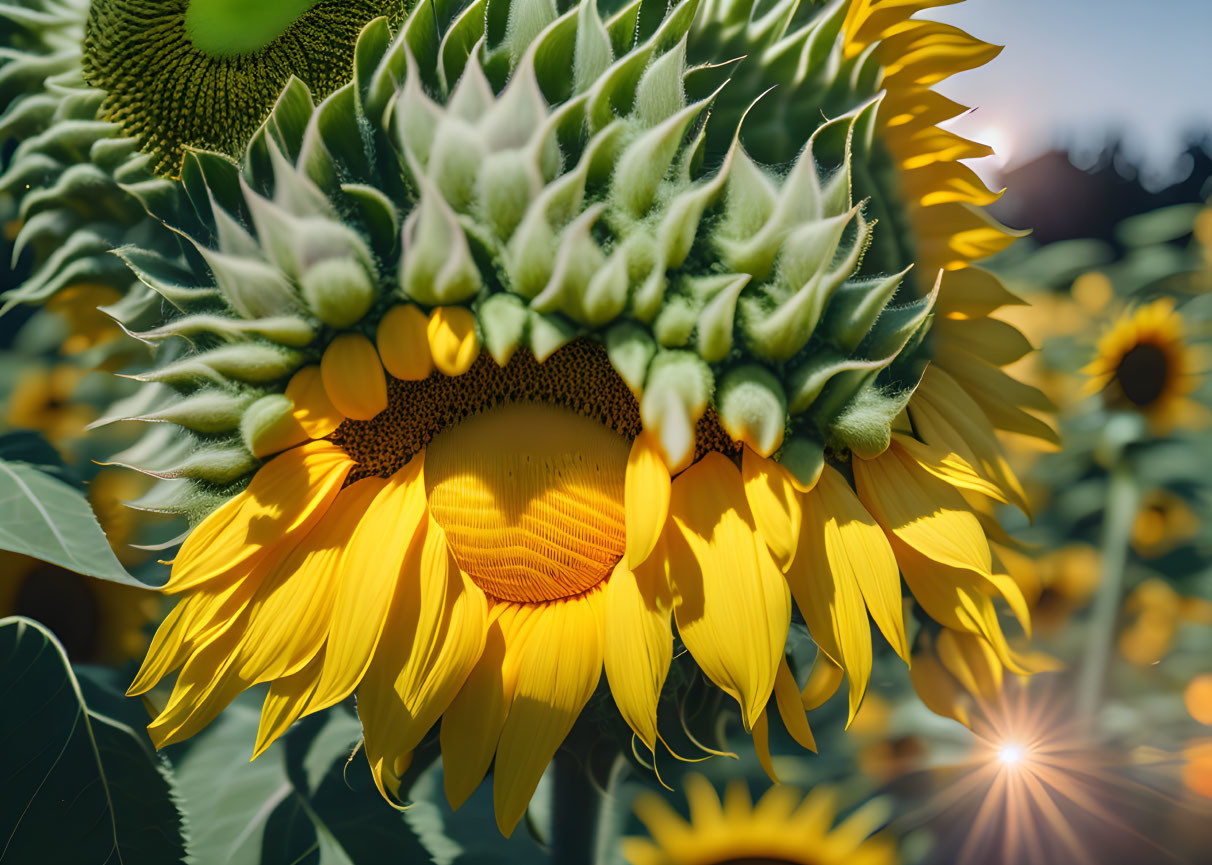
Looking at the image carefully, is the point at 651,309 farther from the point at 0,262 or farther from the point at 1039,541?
the point at 0,262

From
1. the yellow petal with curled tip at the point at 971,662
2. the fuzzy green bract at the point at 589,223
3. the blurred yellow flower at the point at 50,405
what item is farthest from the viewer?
the blurred yellow flower at the point at 50,405

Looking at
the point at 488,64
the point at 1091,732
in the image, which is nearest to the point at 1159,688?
the point at 1091,732

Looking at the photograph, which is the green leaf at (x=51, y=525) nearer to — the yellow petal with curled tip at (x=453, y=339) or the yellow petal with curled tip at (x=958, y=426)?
the yellow petal with curled tip at (x=453, y=339)

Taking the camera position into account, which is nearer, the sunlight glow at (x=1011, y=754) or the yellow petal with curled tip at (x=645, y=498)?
the yellow petal with curled tip at (x=645, y=498)

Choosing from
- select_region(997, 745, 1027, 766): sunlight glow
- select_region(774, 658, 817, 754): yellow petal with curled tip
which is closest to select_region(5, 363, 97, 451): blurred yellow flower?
select_region(774, 658, 817, 754): yellow petal with curled tip

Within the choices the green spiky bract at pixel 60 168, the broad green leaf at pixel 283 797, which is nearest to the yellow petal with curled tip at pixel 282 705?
the broad green leaf at pixel 283 797

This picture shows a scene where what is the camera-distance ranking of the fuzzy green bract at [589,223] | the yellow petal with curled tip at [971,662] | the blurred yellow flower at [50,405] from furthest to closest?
the blurred yellow flower at [50,405] < the yellow petal with curled tip at [971,662] < the fuzzy green bract at [589,223]

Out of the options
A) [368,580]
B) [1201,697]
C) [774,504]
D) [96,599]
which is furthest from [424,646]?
[1201,697]
